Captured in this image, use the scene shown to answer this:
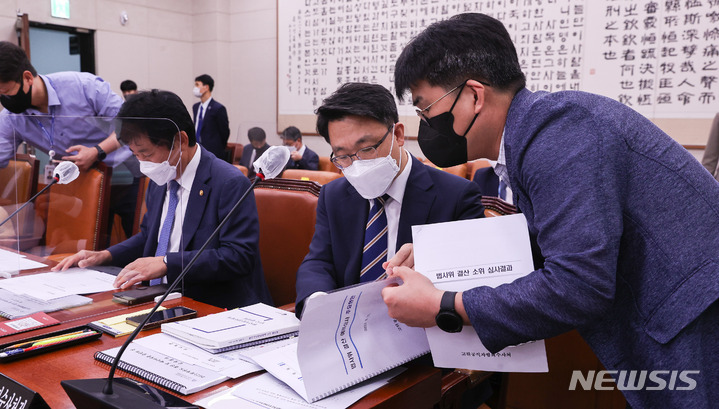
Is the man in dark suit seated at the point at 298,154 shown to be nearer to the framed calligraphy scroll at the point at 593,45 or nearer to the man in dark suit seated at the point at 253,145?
the man in dark suit seated at the point at 253,145

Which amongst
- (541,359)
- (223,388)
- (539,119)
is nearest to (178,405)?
(223,388)

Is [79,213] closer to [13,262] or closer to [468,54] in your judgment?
[13,262]

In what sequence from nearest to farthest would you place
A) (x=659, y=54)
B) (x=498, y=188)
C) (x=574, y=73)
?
1. (x=498, y=188)
2. (x=659, y=54)
3. (x=574, y=73)

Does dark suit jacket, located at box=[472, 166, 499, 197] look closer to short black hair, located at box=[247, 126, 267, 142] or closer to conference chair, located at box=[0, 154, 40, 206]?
conference chair, located at box=[0, 154, 40, 206]

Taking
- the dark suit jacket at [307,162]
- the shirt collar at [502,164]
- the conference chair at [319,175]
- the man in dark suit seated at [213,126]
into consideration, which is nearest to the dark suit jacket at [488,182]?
the conference chair at [319,175]

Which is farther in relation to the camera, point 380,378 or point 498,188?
point 498,188

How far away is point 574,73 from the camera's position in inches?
187

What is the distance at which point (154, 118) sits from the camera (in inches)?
62.1

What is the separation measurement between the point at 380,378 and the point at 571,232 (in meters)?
0.42

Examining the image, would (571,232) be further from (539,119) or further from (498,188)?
(498,188)

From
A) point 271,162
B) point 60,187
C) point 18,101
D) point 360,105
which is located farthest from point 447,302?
point 18,101

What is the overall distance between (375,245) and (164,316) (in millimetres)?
557

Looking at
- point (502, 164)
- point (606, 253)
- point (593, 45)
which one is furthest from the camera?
point (593, 45)

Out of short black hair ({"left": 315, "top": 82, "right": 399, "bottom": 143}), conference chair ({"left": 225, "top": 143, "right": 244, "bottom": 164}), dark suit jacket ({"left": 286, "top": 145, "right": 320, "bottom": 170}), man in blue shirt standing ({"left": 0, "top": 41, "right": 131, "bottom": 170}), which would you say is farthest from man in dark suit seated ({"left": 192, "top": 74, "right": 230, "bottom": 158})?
short black hair ({"left": 315, "top": 82, "right": 399, "bottom": 143})
